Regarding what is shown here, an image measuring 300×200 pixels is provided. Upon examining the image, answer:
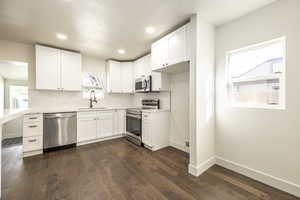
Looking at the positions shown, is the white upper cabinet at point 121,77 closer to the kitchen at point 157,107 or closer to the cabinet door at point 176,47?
the kitchen at point 157,107

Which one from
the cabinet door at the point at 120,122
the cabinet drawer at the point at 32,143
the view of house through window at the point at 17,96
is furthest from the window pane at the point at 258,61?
the view of house through window at the point at 17,96

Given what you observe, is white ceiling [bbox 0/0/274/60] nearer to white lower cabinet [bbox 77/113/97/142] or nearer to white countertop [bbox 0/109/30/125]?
white countertop [bbox 0/109/30/125]

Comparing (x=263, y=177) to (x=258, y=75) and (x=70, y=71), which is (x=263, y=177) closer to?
(x=258, y=75)

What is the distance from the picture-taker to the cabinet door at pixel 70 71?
3.55 meters

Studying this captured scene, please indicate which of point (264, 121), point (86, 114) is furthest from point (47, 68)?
point (264, 121)

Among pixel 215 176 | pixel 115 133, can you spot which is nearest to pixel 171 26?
pixel 215 176

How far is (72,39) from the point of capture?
3049 millimetres

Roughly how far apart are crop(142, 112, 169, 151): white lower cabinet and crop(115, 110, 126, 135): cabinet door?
3.96 ft

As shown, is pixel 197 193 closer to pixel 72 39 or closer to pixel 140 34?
pixel 140 34

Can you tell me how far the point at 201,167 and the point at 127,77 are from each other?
11.5 ft

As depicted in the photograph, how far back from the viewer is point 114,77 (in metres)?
4.49

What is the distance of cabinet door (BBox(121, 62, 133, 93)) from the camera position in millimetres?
4582

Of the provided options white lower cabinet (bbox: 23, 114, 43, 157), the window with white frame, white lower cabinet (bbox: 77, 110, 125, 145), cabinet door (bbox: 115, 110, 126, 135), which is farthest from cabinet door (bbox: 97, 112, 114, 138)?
the window with white frame

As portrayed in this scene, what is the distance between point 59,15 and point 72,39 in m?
0.92
